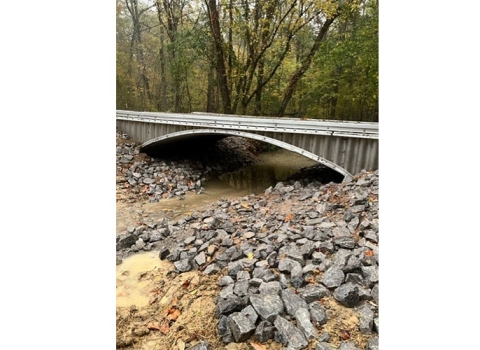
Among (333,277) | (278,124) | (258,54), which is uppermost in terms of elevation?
(258,54)

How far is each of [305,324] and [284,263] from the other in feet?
3.55

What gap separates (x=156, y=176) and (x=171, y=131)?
197 centimetres

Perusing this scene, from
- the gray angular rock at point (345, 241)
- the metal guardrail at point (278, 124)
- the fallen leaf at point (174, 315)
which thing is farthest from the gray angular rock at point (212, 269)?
the metal guardrail at point (278, 124)

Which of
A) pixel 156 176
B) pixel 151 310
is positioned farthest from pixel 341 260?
pixel 156 176

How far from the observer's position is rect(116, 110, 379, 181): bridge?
7.39m

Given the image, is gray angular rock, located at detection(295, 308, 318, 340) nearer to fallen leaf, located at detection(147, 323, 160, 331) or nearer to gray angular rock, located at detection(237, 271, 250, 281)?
gray angular rock, located at detection(237, 271, 250, 281)

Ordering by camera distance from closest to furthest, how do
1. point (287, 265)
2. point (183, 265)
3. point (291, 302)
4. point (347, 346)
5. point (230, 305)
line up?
1. point (347, 346)
2. point (291, 302)
3. point (230, 305)
4. point (287, 265)
5. point (183, 265)

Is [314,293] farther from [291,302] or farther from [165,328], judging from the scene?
[165,328]

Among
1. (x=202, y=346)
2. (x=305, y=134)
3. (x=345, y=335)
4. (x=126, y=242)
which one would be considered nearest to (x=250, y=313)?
(x=202, y=346)

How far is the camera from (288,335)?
106 inches

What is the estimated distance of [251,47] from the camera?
14.1m

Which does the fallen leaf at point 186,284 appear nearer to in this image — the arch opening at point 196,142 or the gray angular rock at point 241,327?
the gray angular rock at point 241,327

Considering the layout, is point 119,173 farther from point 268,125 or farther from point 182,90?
point 182,90

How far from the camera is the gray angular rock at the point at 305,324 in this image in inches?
104
